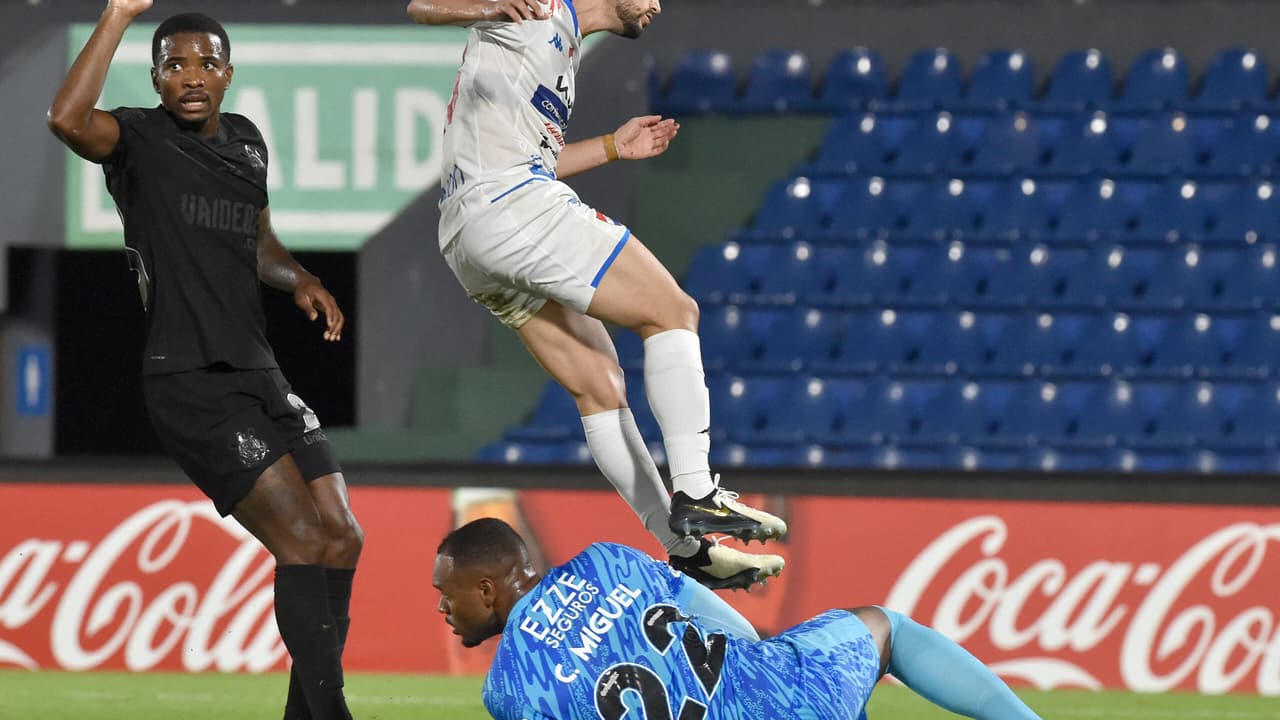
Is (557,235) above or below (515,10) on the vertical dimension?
below

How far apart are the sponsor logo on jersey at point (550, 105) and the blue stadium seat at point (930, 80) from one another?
677 centimetres

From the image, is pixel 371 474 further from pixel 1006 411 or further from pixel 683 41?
pixel 683 41

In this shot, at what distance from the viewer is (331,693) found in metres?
4.29

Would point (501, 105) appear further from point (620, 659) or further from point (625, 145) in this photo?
point (620, 659)

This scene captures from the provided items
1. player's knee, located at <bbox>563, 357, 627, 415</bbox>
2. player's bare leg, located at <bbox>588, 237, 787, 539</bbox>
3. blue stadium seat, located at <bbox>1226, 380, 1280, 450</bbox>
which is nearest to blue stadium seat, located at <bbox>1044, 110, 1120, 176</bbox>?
blue stadium seat, located at <bbox>1226, 380, 1280, 450</bbox>

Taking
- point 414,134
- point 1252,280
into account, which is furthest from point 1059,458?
point 414,134

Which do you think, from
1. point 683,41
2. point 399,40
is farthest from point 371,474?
point 683,41

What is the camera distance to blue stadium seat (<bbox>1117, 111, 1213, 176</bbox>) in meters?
10.4

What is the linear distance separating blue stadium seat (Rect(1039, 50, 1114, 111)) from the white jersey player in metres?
7.14

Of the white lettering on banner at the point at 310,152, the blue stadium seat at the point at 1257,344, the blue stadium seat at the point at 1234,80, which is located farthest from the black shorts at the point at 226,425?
the blue stadium seat at the point at 1234,80

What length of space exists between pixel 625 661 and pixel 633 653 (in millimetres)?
23

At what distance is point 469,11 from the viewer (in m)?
3.94

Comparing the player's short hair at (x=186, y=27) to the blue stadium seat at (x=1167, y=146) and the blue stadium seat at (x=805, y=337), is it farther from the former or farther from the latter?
the blue stadium seat at (x=1167, y=146)

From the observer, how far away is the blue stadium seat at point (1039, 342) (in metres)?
9.58
